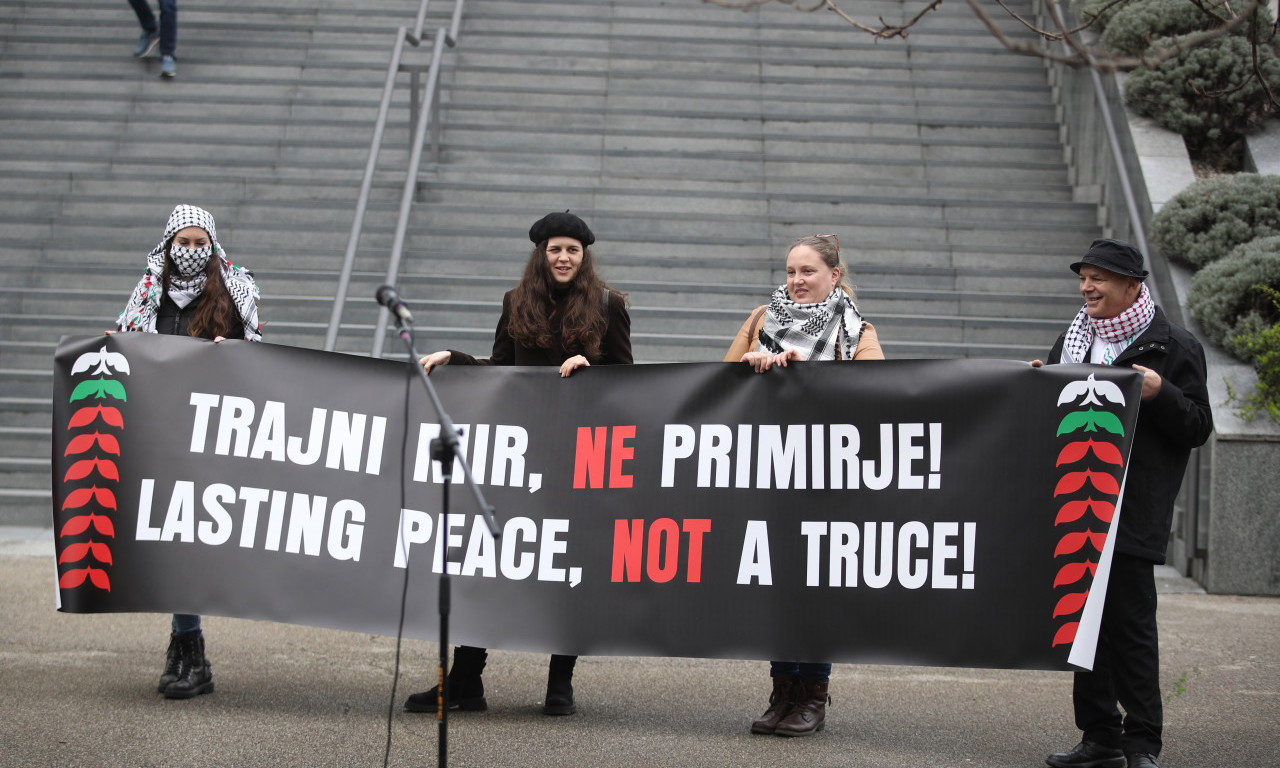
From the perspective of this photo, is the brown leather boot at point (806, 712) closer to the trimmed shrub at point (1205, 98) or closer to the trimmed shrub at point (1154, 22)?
the trimmed shrub at point (1205, 98)

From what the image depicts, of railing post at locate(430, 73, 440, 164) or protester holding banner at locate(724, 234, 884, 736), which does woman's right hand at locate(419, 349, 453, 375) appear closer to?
protester holding banner at locate(724, 234, 884, 736)

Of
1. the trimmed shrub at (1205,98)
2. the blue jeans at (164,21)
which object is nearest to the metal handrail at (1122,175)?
the trimmed shrub at (1205,98)

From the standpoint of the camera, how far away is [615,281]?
10336mm

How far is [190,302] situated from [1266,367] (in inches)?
247

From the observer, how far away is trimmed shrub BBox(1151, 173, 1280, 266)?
8.79 metres

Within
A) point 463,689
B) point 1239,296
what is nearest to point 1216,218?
point 1239,296

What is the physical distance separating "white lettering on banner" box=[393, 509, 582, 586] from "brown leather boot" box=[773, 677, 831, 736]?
0.92 metres

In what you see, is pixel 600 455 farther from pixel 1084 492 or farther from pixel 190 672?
pixel 190 672

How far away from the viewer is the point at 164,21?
488 inches

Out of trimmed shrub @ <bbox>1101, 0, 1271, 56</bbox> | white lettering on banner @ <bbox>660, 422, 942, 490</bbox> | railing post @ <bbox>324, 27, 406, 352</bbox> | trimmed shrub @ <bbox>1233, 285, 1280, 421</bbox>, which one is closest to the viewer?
white lettering on banner @ <bbox>660, 422, 942, 490</bbox>

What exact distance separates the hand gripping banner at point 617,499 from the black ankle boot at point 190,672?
31cm

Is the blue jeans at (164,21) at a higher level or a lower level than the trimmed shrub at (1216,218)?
higher

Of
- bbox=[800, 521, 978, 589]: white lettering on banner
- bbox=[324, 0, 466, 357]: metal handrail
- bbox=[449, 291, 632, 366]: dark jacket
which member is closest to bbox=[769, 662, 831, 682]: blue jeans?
bbox=[800, 521, 978, 589]: white lettering on banner

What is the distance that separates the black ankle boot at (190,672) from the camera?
5039 millimetres
